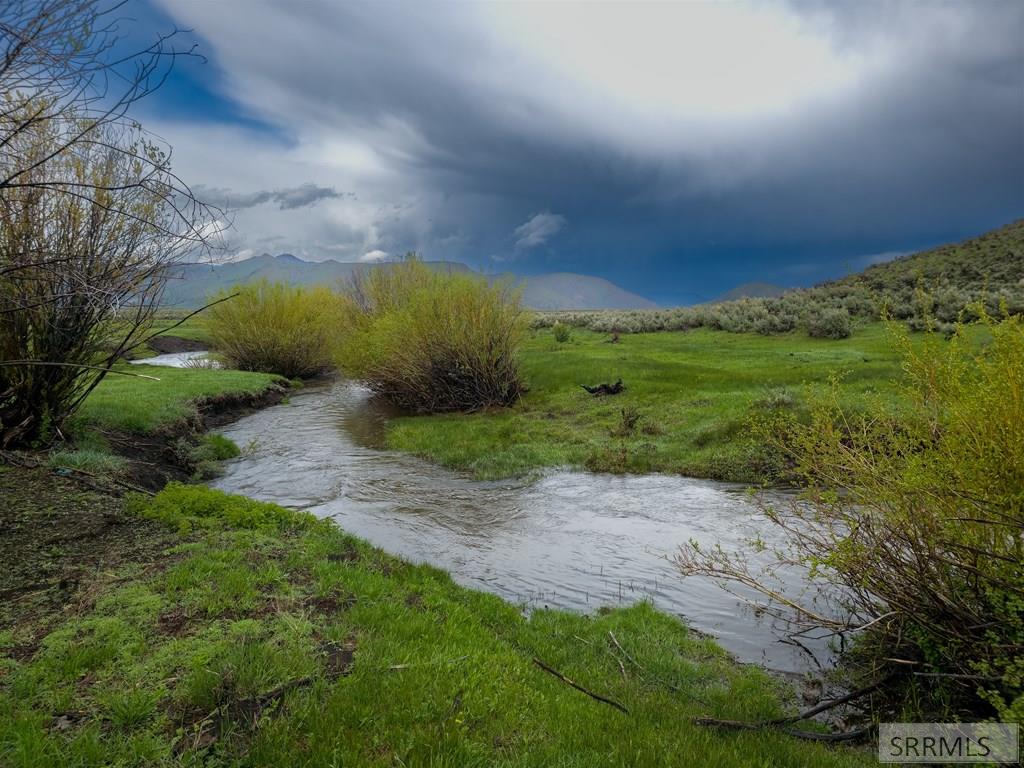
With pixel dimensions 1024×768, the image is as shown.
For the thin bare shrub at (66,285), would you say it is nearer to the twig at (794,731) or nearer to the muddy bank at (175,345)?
the twig at (794,731)

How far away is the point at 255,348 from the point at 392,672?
35.2 m

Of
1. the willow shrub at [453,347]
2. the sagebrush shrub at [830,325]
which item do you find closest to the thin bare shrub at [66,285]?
the willow shrub at [453,347]

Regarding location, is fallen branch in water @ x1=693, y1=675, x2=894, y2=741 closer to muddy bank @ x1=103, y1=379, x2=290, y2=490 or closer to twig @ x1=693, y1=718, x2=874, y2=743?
twig @ x1=693, y1=718, x2=874, y2=743

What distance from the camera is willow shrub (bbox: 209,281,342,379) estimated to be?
35.5 meters

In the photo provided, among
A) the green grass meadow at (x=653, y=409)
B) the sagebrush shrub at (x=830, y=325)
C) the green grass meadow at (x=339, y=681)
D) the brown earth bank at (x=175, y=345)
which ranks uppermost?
the brown earth bank at (x=175, y=345)

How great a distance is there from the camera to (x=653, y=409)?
2069 centimetres

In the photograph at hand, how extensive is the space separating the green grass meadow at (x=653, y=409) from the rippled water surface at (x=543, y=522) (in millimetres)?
1075

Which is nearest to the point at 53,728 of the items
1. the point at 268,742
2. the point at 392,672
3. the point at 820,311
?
the point at 268,742

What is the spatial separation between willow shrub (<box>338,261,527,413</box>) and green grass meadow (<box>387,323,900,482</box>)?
1407 mm

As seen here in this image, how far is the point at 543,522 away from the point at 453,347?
13088mm

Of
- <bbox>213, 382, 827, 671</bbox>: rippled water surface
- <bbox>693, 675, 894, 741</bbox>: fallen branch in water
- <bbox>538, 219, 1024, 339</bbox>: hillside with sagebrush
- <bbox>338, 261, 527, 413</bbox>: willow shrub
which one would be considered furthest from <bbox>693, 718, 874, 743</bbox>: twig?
<bbox>538, 219, 1024, 339</bbox>: hillside with sagebrush

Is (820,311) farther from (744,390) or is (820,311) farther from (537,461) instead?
(537,461)

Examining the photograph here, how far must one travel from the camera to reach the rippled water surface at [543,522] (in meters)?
8.23

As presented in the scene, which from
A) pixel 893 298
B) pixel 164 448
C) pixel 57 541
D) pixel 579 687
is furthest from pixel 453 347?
pixel 893 298
